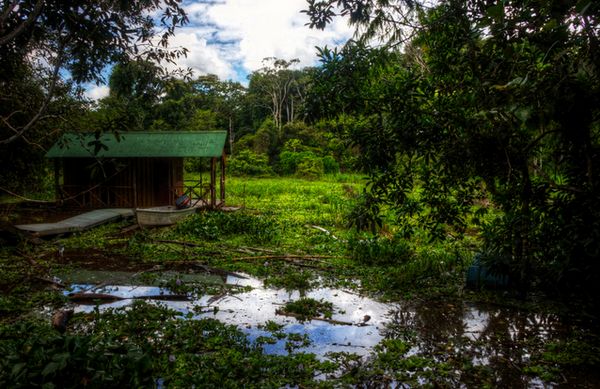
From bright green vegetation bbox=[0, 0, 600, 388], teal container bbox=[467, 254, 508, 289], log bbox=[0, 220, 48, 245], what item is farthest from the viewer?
log bbox=[0, 220, 48, 245]

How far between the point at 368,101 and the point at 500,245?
2.58m

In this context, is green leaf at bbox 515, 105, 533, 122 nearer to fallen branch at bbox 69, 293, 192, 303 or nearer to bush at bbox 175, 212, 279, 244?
fallen branch at bbox 69, 293, 192, 303

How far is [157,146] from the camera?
13961 mm

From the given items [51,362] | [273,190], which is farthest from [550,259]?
[273,190]

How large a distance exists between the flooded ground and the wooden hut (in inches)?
344

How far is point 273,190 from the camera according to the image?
20.3 metres

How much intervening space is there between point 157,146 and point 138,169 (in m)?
1.49

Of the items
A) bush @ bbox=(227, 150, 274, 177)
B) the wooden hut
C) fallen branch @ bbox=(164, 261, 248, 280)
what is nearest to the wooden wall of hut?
the wooden hut

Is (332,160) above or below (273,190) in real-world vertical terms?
above

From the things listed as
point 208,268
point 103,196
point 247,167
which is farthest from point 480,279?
point 247,167

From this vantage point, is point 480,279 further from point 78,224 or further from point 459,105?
point 78,224

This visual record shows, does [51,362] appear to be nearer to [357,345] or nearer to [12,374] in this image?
[12,374]

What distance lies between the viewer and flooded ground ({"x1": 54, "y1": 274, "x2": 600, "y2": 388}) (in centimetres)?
329

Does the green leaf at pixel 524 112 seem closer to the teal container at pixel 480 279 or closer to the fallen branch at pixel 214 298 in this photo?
the teal container at pixel 480 279
